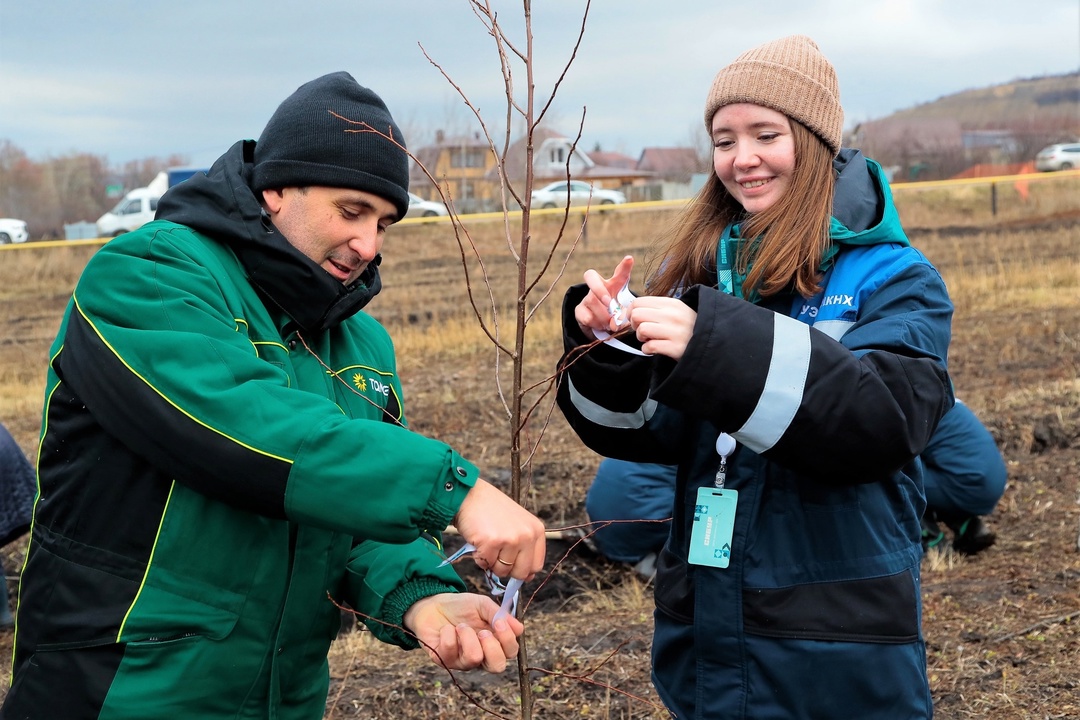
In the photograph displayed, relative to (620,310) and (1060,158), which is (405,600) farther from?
(1060,158)

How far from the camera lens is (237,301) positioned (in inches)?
80.0

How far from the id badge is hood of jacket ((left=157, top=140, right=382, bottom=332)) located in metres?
0.88

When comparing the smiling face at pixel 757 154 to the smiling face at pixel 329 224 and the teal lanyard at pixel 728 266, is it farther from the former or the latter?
the smiling face at pixel 329 224

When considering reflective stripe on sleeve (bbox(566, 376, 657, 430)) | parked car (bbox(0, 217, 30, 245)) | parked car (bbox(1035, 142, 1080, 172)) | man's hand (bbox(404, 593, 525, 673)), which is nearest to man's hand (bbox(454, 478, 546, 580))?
man's hand (bbox(404, 593, 525, 673))

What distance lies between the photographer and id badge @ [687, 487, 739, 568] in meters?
2.10

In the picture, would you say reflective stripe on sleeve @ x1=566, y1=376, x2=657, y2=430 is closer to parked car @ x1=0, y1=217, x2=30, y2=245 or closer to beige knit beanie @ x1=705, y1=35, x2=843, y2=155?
beige knit beanie @ x1=705, y1=35, x2=843, y2=155

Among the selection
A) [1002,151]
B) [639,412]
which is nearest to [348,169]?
[639,412]

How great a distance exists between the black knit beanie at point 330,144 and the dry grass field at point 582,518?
1.40 ft

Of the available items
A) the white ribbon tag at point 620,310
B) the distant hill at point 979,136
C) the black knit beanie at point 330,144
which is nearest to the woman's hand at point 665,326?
the white ribbon tag at point 620,310

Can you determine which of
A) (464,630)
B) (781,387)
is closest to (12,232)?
(464,630)

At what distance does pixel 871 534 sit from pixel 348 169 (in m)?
1.31

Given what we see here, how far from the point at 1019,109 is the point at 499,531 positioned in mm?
75038

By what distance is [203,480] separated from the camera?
1.82 meters

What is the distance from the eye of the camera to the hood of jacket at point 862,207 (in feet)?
6.90
